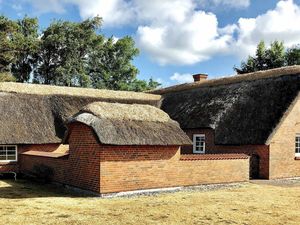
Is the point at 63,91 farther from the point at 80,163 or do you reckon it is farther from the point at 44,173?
the point at 80,163

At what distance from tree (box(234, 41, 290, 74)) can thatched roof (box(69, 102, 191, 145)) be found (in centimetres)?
3840

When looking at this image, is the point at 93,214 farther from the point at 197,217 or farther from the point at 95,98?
the point at 95,98

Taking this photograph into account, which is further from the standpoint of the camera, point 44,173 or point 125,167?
point 44,173

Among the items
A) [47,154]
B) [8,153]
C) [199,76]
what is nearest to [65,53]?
[199,76]

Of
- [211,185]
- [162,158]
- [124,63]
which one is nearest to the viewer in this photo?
[162,158]

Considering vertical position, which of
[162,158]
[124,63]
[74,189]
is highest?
[124,63]

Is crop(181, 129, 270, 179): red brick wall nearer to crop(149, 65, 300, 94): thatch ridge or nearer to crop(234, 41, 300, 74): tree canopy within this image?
crop(149, 65, 300, 94): thatch ridge

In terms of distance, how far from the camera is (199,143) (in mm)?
25828

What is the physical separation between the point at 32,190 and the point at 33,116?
7678 millimetres

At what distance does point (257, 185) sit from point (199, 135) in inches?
292

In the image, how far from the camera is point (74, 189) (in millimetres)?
16531

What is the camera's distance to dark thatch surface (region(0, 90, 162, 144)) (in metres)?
21.9

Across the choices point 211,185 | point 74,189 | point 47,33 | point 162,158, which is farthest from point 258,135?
point 47,33

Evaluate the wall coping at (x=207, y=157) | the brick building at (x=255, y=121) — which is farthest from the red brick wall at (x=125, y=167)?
the brick building at (x=255, y=121)
